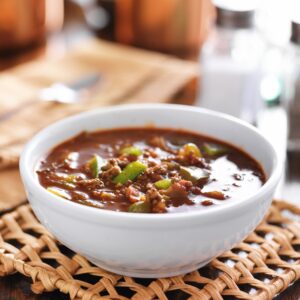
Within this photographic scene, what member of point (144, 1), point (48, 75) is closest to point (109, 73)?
point (48, 75)

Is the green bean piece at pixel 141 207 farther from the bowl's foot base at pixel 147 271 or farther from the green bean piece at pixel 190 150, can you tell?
the green bean piece at pixel 190 150

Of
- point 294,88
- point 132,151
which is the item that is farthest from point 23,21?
point 132,151

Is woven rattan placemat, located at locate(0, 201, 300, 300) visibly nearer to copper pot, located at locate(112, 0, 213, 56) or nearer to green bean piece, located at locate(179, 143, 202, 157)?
green bean piece, located at locate(179, 143, 202, 157)

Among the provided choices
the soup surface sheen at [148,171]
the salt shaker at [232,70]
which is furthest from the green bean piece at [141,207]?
the salt shaker at [232,70]

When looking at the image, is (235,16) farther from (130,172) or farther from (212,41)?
(130,172)

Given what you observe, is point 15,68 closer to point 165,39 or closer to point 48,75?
point 48,75
